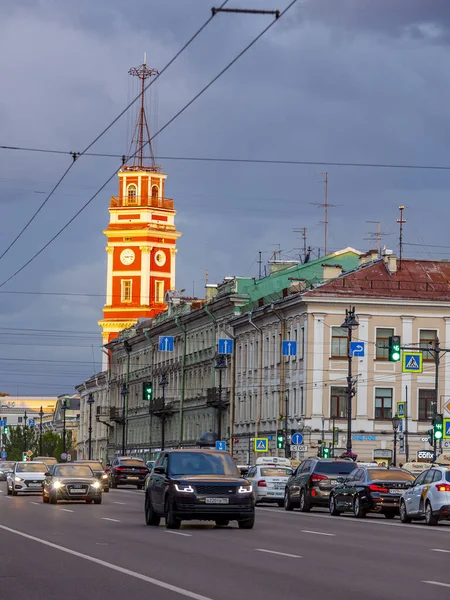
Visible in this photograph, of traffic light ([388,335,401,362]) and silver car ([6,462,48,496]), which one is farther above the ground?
traffic light ([388,335,401,362])

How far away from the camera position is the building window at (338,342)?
82688mm

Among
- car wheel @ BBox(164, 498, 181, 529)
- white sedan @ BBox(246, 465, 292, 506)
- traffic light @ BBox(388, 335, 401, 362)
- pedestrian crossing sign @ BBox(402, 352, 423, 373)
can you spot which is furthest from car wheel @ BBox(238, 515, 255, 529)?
pedestrian crossing sign @ BBox(402, 352, 423, 373)

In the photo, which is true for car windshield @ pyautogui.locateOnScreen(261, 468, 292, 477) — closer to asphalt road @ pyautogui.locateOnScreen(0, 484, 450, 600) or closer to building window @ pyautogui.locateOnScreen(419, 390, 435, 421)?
asphalt road @ pyautogui.locateOnScreen(0, 484, 450, 600)

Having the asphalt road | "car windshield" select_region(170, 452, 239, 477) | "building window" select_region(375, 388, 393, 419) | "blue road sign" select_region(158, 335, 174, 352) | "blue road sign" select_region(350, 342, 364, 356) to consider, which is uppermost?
"blue road sign" select_region(158, 335, 174, 352)

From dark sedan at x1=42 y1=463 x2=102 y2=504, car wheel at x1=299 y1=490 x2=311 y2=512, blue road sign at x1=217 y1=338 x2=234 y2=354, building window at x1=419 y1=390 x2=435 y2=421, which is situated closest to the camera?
car wheel at x1=299 y1=490 x2=311 y2=512

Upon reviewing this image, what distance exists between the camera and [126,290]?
157m

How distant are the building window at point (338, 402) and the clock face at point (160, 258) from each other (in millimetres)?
78945

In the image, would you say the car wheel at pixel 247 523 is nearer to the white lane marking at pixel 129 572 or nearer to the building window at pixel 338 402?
the white lane marking at pixel 129 572

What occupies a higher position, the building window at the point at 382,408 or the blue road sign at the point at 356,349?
the blue road sign at the point at 356,349

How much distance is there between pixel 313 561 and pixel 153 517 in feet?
35.8

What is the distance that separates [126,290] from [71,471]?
11202cm

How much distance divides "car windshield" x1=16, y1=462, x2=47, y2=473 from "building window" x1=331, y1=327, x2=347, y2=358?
30.3 metres

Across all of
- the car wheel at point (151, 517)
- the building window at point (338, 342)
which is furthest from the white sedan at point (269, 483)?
the building window at point (338, 342)

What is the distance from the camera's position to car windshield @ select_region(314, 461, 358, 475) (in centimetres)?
4141
